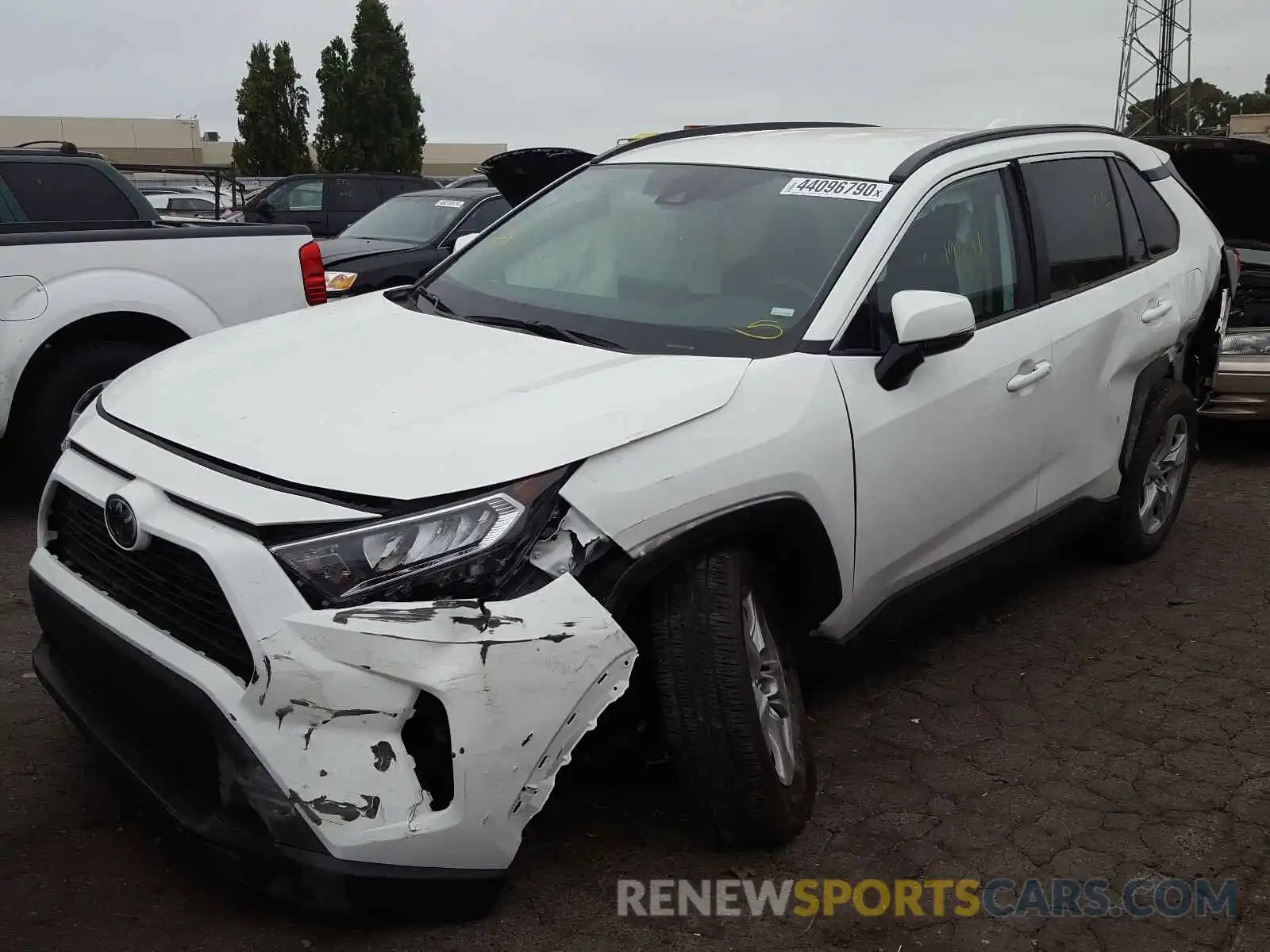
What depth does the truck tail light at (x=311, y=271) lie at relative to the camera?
6348mm

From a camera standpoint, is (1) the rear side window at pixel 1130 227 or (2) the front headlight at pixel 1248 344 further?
(2) the front headlight at pixel 1248 344

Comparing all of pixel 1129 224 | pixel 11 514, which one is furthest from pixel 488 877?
pixel 11 514

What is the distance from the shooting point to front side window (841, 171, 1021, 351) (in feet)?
11.4

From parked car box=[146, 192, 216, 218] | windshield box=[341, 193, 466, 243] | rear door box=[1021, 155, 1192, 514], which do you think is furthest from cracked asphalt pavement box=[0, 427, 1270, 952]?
parked car box=[146, 192, 216, 218]

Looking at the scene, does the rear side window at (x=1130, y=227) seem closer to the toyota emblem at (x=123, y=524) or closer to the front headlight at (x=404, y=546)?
the front headlight at (x=404, y=546)

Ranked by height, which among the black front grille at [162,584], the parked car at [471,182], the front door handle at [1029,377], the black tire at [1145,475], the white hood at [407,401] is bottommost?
the black tire at [1145,475]

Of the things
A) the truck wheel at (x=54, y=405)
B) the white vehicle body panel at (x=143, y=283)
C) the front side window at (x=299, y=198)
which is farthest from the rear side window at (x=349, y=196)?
the truck wheel at (x=54, y=405)

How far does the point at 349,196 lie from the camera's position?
56.3 ft

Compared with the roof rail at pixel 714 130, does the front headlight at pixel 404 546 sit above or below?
below

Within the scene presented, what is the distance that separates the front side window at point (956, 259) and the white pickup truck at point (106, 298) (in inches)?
142

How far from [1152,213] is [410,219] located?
25.0ft

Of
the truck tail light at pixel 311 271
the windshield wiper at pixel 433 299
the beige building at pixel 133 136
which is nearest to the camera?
the windshield wiper at pixel 433 299
